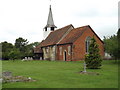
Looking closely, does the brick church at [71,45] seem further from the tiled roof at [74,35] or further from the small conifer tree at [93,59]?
the small conifer tree at [93,59]

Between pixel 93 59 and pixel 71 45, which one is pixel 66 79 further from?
pixel 71 45

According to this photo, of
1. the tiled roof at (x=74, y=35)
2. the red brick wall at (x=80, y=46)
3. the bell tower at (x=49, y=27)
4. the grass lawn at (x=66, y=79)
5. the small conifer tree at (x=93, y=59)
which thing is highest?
the bell tower at (x=49, y=27)

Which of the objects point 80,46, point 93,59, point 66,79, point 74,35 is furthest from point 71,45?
point 66,79

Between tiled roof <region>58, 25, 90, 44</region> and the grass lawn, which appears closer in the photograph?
the grass lawn

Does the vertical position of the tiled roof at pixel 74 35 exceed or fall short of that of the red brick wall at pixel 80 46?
it exceeds it

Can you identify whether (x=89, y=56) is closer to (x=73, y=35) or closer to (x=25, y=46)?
(x=73, y=35)

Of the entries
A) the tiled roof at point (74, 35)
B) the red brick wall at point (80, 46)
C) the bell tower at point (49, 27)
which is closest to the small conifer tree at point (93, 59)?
the red brick wall at point (80, 46)

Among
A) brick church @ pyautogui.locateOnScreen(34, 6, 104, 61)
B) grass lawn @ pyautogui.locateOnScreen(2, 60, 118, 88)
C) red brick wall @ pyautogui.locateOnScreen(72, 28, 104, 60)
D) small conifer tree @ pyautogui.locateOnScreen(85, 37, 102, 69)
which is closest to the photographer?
grass lawn @ pyautogui.locateOnScreen(2, 60, 118, 88)

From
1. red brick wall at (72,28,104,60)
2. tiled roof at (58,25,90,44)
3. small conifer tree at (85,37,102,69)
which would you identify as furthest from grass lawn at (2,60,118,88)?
tiled roof at (58,25,90,44)

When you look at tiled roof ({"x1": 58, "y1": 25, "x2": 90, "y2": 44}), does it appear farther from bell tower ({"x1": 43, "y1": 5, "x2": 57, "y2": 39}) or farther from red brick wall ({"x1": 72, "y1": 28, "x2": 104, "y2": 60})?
bell tower ({"x1": 43, "y1": 5, "x2": 57, "y2": 39})

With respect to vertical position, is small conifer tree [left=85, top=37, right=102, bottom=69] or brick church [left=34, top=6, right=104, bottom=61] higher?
brick church [left=34, top=6, right=104, bottom=61]

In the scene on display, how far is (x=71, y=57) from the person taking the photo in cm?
4459

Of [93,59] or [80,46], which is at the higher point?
[80,46]

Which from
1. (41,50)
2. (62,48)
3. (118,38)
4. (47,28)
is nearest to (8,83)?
(118,38)
